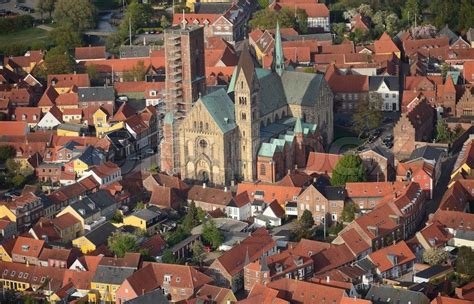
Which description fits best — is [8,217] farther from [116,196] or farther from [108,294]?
[108,294]

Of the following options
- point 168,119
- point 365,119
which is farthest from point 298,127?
point 365,119

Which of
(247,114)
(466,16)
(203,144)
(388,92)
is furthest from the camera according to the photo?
(466,16)

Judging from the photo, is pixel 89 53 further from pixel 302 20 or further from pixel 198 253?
pixel 198 253

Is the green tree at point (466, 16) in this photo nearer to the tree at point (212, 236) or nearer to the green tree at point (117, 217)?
the green tree at point (117, 217)

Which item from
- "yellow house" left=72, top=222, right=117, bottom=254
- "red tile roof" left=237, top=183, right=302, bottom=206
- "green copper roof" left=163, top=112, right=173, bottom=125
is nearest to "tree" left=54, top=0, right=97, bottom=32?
"green copper roof" left=163, top=112, right=173, bottom=125

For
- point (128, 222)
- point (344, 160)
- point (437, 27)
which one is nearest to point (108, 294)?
point (128, 222)

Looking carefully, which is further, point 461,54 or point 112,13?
point 112,13
